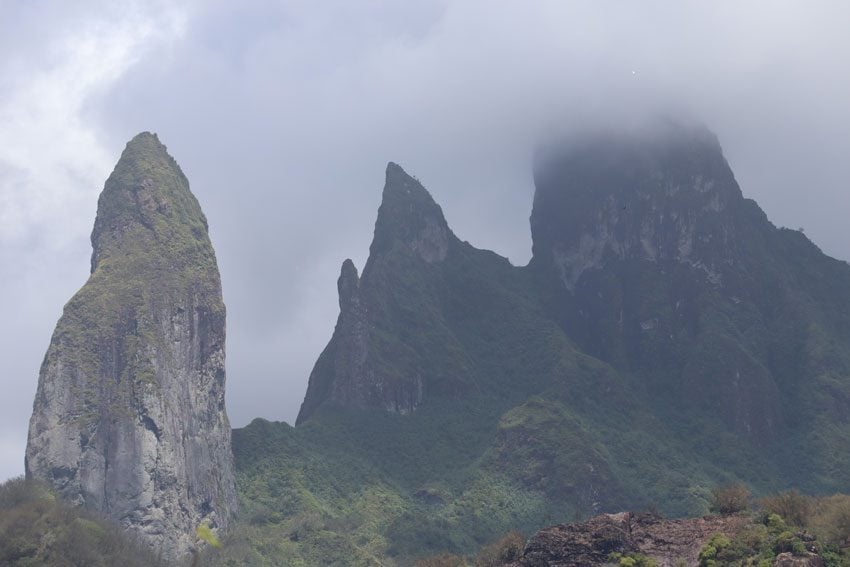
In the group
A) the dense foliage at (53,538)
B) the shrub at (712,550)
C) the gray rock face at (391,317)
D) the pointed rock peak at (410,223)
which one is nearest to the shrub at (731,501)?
the shrub at (712,550)

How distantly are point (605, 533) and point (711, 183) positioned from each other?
133 m

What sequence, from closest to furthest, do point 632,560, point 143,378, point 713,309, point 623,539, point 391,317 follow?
point 632,560
point 623,539
point 143,378
point 391,317
point 713,309

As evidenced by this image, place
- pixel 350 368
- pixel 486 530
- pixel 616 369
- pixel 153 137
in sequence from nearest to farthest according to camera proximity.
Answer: pixel 486 530
pixel 153 137
pixel 350 368
pixel 616 369

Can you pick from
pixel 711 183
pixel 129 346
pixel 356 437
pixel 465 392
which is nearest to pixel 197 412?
pixel 129 346

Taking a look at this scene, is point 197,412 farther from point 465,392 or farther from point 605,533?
point 605,533

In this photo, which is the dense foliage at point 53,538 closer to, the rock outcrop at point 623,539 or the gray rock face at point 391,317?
the rock outcrop at point 623,539

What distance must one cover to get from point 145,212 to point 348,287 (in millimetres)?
35782

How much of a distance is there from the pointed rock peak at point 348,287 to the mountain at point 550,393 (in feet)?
1.03

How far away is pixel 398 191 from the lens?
197m

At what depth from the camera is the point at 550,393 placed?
562ft

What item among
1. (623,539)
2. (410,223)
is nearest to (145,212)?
(410,223)

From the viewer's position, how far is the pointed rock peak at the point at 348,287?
17338 centimetres

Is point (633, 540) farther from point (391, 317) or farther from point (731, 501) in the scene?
point (391, 317)

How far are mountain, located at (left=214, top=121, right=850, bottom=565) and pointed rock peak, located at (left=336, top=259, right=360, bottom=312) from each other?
1.03 ft
